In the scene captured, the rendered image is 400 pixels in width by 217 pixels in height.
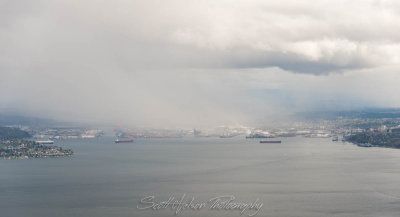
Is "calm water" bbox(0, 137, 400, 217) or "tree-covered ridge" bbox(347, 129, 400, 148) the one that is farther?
"tree-covered ridge" bbox(347, 129, 400, 148)

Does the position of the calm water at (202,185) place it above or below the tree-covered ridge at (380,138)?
below

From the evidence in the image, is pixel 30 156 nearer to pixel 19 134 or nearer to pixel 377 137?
pixel 19 134

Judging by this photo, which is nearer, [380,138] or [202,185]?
[202,185]

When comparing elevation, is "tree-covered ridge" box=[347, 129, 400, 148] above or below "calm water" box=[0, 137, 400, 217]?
above

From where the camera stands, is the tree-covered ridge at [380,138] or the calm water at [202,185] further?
the tree-covered ridge at [380,138]

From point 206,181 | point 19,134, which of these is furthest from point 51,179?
point 19,134

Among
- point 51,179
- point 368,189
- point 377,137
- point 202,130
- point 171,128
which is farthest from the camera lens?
point 171,128

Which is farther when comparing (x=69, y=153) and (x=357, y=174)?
(x=69, y=153)

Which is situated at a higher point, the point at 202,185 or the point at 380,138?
the point at 380,138
